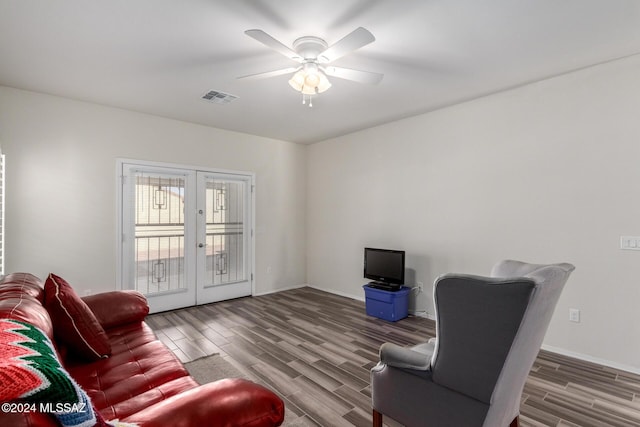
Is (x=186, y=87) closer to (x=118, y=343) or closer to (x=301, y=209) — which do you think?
(x=118, y=343)

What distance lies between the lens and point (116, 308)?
2.41 metres

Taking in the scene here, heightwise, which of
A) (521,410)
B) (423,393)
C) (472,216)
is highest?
(472,216)

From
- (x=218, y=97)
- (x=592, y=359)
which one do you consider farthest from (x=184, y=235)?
(x=592, y=359)

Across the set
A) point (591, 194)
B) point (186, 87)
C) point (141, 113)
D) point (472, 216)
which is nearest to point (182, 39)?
point (186, 87)

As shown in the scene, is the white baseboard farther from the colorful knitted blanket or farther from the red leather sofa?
the colorful knitted blanket

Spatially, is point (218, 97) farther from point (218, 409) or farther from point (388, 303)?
point (218, 409)

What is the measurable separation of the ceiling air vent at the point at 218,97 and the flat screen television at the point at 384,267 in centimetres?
275

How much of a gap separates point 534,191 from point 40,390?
3920 mm

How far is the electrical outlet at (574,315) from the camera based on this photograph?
3.02m

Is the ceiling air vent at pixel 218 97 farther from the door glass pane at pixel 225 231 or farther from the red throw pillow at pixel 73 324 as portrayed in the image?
the red throw pillow at pixel 73 324

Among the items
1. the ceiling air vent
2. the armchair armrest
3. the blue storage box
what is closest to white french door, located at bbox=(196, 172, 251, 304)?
the ceiling air vent

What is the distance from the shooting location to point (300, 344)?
332 cm

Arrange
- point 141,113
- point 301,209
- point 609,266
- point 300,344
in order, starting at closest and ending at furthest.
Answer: point 609,266 → point 300,344 → point 141,113 → point 301,209

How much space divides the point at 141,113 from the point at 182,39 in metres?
2.24
